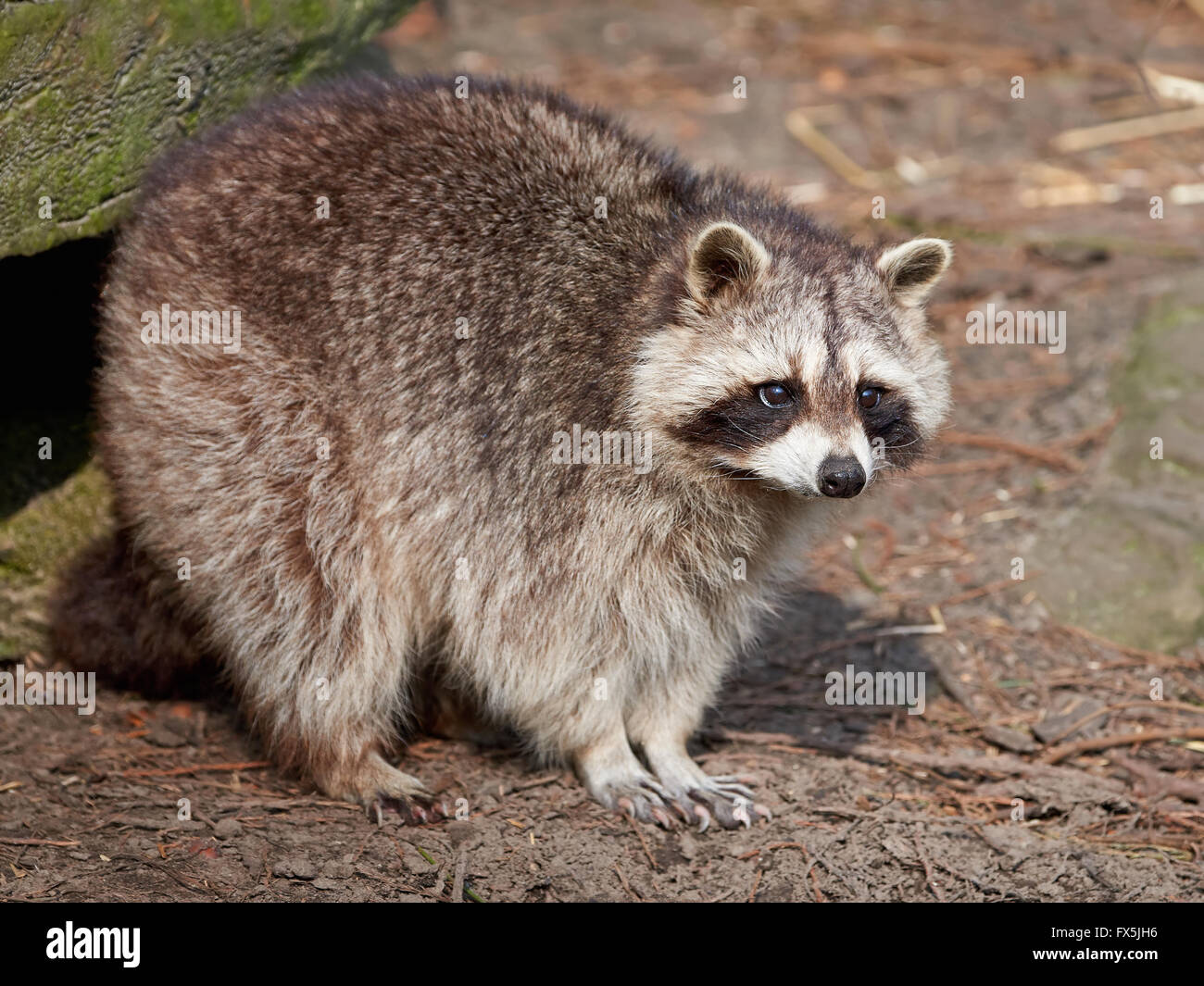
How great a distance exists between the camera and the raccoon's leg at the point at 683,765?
15.3 feet

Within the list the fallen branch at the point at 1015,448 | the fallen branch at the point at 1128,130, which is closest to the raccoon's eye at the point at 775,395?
the fallen branch at the point at 1015,448

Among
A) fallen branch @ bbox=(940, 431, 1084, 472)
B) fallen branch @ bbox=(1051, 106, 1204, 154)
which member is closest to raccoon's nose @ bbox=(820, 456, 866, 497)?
fallen branch @ bbox=(940, 431, 1084, 472)

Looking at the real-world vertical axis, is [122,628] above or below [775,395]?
below

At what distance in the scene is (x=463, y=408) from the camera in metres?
4.47

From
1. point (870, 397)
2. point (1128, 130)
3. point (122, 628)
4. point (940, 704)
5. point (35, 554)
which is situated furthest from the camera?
point (1128, 130)

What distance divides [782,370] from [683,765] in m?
1.61

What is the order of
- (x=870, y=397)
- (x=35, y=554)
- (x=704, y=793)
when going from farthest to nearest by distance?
1. (x=35, y=554)
2. (x=704, y=793)
3. (x=870, y=397)

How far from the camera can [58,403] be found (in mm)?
5512

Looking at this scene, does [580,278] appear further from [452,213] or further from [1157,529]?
[1157,529]

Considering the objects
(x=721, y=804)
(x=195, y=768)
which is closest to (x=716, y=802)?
(x=721, y=804)

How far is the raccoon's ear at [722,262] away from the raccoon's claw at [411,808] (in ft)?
6.58

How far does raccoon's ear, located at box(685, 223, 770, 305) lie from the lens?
4098mm

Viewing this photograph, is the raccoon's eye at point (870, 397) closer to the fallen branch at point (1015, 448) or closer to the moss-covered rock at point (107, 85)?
the fallen branch at point (1015, 448)

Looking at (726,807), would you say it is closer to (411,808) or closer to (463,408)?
(411,808)
